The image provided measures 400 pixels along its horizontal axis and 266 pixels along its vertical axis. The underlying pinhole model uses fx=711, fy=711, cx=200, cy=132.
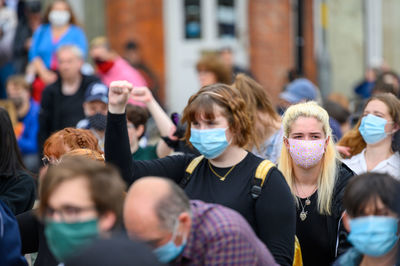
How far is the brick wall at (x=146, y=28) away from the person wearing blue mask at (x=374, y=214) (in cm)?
992

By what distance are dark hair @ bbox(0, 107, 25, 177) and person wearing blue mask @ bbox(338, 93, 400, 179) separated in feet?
8.11

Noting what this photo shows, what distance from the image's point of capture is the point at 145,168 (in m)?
4.43

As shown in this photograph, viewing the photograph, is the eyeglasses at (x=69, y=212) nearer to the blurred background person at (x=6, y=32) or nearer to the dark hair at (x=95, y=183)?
the dark hair at (x=95, y=183)

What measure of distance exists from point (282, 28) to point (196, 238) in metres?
11.5

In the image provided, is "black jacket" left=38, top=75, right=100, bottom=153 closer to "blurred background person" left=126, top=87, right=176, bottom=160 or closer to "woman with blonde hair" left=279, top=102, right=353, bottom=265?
"blurred background person" left=126, top=87, right=176, bottom=160

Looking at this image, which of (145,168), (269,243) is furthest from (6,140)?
(269,243)

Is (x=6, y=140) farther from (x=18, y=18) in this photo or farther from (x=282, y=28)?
(x=282, y=28)

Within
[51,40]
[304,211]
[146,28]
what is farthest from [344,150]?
[146,28]

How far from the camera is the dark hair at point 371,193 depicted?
3279 millimetres

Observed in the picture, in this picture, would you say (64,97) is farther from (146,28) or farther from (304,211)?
(146,28)

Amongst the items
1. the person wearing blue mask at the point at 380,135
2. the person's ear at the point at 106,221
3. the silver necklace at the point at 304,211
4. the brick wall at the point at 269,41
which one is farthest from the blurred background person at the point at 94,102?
the brick wall at the point at 269,41

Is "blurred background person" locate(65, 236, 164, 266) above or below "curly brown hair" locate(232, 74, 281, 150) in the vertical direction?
below

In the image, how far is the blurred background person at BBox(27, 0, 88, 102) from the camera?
988 cm

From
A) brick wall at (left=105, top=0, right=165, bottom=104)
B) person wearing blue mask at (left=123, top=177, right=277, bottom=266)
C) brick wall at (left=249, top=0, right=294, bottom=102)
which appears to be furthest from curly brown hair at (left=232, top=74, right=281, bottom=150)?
brick wall at (left=249, top=0, right=294, bottom=102)
